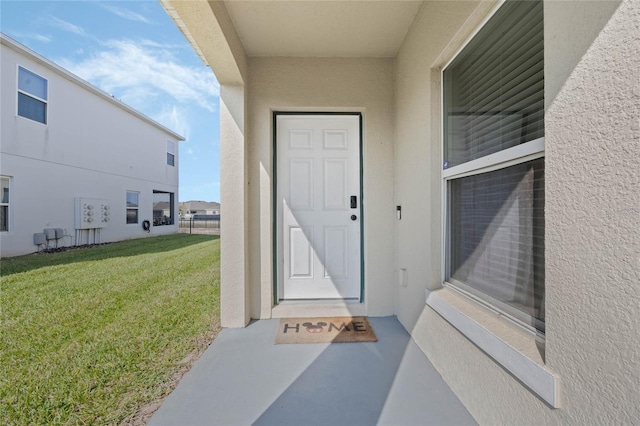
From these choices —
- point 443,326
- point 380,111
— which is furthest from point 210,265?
point 443,326

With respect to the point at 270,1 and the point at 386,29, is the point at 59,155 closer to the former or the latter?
the point at 270,1

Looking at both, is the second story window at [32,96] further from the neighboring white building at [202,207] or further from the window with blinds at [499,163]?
the neighboring white building at [202,207]

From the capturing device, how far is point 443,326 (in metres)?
1.95

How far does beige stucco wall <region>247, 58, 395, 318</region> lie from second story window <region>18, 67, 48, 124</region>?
725cm

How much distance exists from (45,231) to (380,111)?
8.86 m

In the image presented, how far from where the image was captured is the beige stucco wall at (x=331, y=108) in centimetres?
297

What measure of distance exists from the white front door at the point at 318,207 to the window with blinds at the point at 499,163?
1.24 meters

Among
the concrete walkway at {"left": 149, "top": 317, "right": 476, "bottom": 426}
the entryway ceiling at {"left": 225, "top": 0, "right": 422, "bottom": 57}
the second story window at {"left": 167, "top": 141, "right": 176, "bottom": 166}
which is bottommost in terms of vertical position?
the concrete walkway at {"left": 149, "top": 317, "right": 476, "bottom": 426}

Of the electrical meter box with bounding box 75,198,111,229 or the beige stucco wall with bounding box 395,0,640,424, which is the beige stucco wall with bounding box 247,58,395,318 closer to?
the beige stucco wall with bounding box 395,0,640,424

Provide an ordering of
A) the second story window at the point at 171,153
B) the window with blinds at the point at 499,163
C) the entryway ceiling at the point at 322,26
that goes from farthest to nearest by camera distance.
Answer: the second story window at the point at 171,153, the entryway ceiling at the point at 322,26, the window with blinds at the point at 499,163

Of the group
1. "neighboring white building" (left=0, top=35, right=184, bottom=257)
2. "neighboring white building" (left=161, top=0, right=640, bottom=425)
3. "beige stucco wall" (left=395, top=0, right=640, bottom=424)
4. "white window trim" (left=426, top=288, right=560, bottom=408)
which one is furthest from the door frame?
"neighboring white building" (left=0, top=35, right=184, bottom=257)

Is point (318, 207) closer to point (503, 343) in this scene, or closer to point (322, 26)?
point (322, 26)

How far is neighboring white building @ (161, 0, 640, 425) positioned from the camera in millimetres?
920

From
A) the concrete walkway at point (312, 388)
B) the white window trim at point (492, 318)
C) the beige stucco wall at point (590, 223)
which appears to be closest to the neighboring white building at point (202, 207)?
the concrete walkway at point (312, 388)
